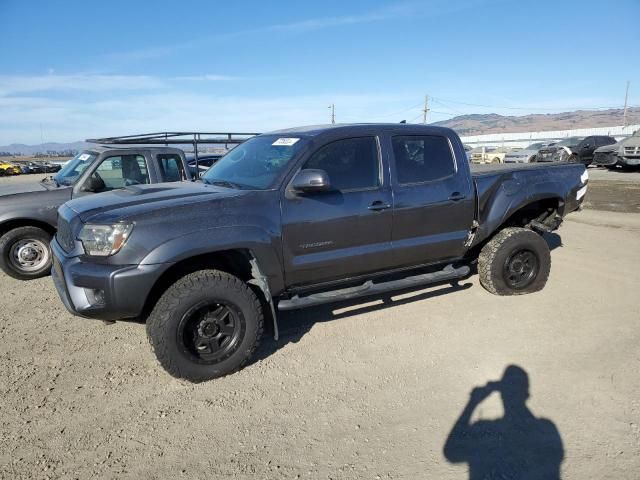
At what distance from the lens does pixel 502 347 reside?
12.4ft

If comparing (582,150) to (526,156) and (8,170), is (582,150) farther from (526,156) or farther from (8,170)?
(8,170)

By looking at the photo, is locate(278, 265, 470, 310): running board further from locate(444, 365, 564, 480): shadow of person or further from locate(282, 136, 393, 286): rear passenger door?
locate(444, 365, 564, 480): shadow of person

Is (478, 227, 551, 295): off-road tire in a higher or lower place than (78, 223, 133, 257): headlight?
lower

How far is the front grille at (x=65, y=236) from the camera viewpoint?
339 centimetres

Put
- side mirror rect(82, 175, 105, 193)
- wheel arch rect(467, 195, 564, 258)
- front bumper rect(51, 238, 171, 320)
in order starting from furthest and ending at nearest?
side mirror rect(82, 175, 105, 193) → wheel arch rect(467, 195, 564, 258) → front bumper rect(51, 238, 171, 320)

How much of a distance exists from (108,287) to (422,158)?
2.95 meters

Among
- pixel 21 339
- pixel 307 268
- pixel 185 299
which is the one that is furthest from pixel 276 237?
pixel 21 339

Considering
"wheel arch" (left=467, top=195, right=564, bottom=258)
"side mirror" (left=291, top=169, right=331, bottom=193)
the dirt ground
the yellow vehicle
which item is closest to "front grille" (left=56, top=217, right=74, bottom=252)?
the dirt ground

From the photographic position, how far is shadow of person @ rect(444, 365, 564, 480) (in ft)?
7.86

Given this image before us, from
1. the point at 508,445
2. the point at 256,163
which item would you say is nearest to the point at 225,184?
the point at 256,163

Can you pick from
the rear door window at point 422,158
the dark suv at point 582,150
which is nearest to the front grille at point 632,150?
the dark suv at point 582,150

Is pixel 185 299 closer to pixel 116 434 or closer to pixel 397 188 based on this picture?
pixel 116 434

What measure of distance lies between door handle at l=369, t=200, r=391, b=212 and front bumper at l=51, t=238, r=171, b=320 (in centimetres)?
175

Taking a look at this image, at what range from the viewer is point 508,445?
102 inches
